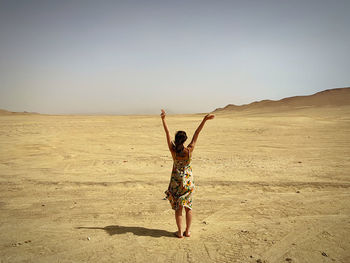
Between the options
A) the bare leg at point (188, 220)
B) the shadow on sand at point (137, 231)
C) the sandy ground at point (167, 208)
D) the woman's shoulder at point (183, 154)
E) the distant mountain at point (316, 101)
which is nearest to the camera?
the sandy ground at point (167, 208)

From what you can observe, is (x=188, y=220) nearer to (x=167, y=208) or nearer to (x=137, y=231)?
(x=137, y=231)

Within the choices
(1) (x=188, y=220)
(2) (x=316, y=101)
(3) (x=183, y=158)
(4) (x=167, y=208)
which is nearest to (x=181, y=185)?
(3) (x=183, y=158)

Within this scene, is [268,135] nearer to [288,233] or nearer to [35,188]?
[288,233]

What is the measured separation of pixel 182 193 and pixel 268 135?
45.8 feet

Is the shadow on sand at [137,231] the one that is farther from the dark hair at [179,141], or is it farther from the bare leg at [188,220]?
the dark hair at [179,141]

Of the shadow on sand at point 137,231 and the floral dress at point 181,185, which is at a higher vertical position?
the floral dress at point 181,185

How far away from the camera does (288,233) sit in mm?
3820

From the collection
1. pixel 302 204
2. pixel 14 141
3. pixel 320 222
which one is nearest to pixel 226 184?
pixel 302 204

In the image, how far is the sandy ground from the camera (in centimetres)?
340

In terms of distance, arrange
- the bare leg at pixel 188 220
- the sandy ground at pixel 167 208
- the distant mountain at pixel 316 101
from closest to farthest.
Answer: the sandy ground at pixel 167 208, the bare leg at pixel 188 220, the distant mountain at pixel 316 101

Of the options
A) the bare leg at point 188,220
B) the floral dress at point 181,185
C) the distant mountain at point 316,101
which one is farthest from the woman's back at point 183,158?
the distant mountain at point 316,101

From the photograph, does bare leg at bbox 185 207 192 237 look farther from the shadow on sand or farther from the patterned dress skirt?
the shadow on sand

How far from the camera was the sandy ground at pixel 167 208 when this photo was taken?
3398 millimetres

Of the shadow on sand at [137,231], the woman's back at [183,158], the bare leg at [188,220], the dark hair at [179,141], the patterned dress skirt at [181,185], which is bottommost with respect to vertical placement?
the shadow on sand at [137,231]
